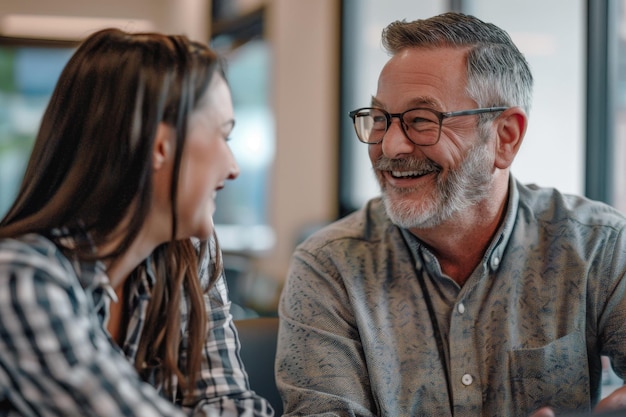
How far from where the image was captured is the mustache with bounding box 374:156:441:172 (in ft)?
5.40

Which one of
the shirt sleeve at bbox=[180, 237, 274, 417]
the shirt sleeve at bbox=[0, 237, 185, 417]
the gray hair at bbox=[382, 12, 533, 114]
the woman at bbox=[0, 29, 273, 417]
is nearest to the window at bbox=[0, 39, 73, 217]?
the gray hair at bbox=[382, 12, 533, 114]

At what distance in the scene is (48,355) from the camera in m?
0.87

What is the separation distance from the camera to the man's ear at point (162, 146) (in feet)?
3.33

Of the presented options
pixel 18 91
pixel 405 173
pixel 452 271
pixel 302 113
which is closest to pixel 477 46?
pixel 405 173

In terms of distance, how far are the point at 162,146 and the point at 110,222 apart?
0.38 feet

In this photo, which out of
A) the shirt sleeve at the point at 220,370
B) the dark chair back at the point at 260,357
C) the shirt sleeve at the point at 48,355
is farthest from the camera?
the dark chair back at the point at 260,357

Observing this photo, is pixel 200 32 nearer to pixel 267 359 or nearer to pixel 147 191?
pixel 267 359

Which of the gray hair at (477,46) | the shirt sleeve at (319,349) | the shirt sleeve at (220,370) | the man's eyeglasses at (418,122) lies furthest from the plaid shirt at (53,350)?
the gray hair at (477,46)

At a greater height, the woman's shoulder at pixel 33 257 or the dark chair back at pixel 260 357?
the woman's shoulder at pixel 33 257

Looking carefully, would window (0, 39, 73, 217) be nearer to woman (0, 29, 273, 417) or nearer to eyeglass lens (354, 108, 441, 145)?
eyeglass lens (354, 108, 441, 145)

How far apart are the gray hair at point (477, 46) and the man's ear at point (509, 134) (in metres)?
0.03

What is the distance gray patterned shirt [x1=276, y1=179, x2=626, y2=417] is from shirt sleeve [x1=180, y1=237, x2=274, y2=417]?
233mm

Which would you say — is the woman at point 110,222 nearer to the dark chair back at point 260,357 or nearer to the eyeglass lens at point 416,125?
the dark chair back at point 260,357

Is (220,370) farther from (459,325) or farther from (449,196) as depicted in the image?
(449,196)
